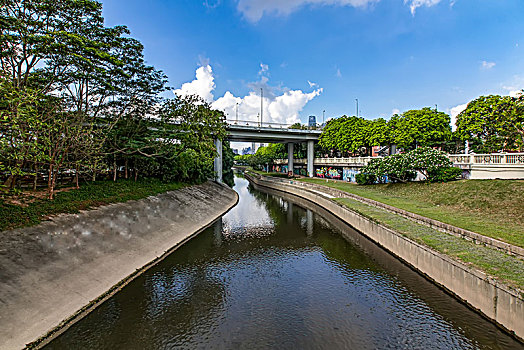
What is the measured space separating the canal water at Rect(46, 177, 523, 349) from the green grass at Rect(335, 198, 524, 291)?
7.14ft

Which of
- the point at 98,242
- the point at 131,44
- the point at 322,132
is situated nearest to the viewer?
the point at 98,242

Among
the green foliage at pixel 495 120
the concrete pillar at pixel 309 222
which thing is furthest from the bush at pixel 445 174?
the concrete pillar at pixel 309 222

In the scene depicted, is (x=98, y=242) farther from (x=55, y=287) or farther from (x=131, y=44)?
(x=131, y=44)

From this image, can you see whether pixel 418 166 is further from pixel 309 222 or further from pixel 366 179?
pixel 309 222

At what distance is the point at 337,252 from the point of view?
2170 centimetres

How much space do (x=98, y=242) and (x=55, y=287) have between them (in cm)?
529

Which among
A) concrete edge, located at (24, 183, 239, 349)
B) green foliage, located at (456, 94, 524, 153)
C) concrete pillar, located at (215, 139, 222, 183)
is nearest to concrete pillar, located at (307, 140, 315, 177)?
concrete pillar, located at (215, 139, 222, 183)

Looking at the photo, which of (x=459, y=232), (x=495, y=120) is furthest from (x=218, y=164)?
(x=459, y=232)

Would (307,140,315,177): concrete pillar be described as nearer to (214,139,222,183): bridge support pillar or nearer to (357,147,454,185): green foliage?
(214,139,222,183): bridge support pillar

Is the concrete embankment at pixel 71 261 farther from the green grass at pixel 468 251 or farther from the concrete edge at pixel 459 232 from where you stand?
the concrete edge at pixel 459 232

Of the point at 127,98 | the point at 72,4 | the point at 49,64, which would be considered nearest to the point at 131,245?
A: the point at 49,64

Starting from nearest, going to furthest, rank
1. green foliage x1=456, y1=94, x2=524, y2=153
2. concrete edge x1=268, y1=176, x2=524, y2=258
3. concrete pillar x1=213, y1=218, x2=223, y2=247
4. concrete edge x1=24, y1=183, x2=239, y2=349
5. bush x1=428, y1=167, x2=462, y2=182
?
concrete edge x1=24, y1=183, x2=239, y2=349, concrete edge x1=268, y1=176, x2=524, y2=258, concrete pillar x1=213, y1=218, x2=223, y2=247, green foliage x1=456, y1=94, x2=524, y2=153, bush x1=428, y1=167, x2=462, y2=182

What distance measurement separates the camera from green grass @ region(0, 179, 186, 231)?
52.2 feet

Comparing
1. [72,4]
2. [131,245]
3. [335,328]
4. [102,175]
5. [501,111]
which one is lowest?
[335,328]
